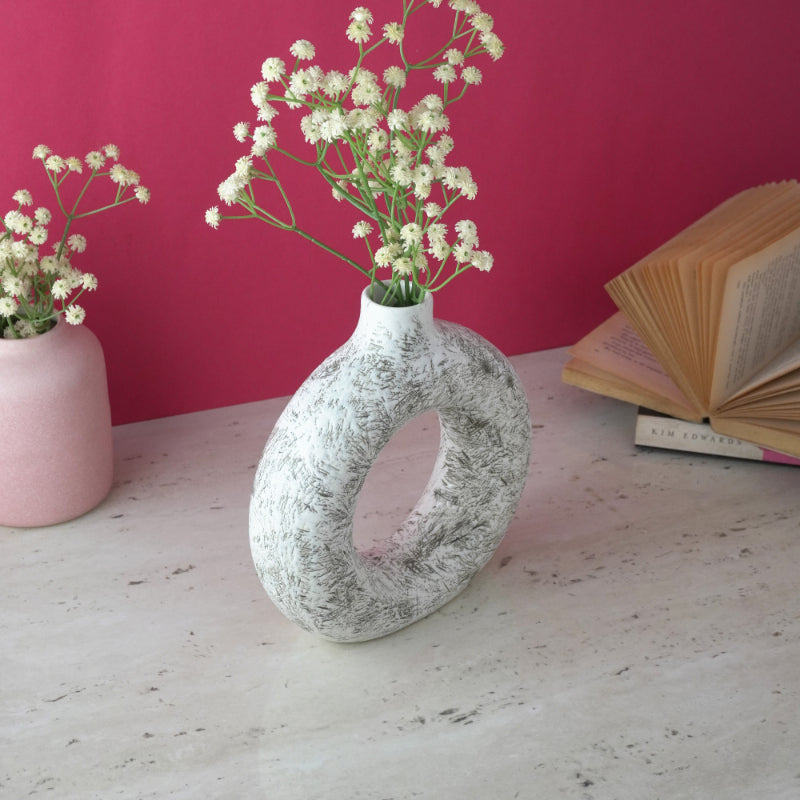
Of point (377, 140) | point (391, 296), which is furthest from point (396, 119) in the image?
point (391, 296)

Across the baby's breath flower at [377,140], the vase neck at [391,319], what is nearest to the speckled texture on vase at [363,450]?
the vase neck at [391,319]

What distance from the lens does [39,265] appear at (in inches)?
35.2

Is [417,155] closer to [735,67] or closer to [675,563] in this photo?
[675,563]

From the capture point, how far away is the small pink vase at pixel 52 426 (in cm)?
86

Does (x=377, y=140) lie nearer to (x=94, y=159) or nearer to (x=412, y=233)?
(x=412, y=233)

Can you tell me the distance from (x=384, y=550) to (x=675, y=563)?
0.26 m

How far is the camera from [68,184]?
947 millimetres

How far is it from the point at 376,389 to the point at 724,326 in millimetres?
418

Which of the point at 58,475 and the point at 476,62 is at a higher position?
the point at 476,62

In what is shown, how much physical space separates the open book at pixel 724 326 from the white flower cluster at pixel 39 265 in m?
0.48

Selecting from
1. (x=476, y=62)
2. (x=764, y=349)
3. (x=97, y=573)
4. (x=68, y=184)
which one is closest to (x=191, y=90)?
(x=68, y=184)

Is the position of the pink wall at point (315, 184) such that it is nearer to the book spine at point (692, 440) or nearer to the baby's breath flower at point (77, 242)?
the baby's breath flower at point (77, 242)

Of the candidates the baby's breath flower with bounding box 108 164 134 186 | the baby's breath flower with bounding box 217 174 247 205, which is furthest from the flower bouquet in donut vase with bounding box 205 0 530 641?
the baby's breath flower with bounding box 108 164 134 186

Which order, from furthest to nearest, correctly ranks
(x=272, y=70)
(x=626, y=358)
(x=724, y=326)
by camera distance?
(x=626, y=358) → (x=724, y=326) → (x=272, y=70)
